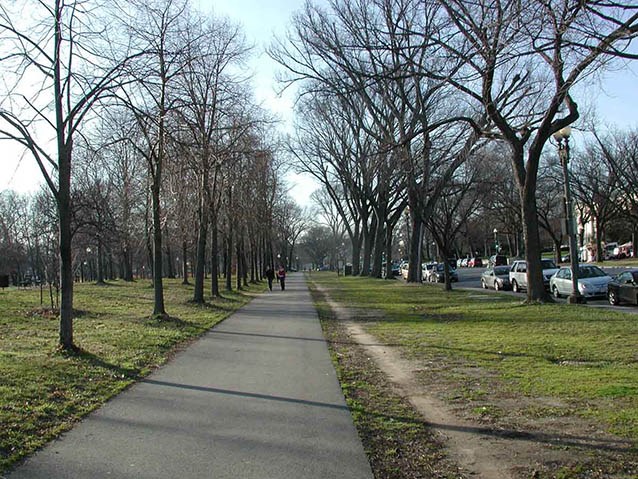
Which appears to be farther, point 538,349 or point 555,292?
point 555,292

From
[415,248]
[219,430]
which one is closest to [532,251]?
[219,430]

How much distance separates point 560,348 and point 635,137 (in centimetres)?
4191

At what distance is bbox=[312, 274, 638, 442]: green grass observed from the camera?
753cm

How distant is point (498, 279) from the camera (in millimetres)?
36125

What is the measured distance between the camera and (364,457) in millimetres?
5613

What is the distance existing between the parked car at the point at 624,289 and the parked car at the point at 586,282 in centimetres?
187

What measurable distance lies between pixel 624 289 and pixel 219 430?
59.8 ft

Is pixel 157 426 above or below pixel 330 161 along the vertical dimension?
below

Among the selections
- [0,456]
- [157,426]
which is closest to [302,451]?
[157,426]

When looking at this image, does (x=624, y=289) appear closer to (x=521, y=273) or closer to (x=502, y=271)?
(x=521, y=273)

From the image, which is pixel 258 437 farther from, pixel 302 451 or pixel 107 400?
pixel 107 400

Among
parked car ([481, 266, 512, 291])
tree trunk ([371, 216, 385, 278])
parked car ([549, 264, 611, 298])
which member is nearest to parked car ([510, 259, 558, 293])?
parked car ([481, 266, 512, 291])

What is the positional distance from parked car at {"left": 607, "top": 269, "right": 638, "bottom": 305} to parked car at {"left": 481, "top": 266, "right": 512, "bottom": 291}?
44.0ft

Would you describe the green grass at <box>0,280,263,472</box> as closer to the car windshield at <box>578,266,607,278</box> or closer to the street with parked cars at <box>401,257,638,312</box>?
the street with parked cars at <box>401,257,638,312</box>
